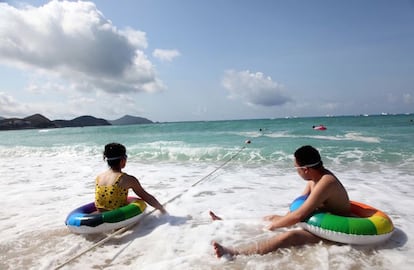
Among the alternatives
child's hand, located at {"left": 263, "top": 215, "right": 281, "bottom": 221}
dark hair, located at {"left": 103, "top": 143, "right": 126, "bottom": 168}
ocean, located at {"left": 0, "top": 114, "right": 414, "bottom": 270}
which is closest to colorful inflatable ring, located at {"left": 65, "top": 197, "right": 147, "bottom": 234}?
ocean, located at {"left": 0, "top": 114, "right": 414, "bottom": 270}

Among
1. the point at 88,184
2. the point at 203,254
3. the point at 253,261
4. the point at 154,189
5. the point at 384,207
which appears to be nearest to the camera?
the point at 253,261

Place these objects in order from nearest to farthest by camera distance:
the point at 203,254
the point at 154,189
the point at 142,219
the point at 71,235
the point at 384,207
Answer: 1. the point at 203,254
2. the point at 71,235
3. the point at 142,219
4. the point at 384,207
5. the point at 154,189

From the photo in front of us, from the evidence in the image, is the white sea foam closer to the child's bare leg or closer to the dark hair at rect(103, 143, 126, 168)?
the child's bare leg

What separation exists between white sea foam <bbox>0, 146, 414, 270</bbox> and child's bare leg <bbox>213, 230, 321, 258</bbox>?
0.26 feet

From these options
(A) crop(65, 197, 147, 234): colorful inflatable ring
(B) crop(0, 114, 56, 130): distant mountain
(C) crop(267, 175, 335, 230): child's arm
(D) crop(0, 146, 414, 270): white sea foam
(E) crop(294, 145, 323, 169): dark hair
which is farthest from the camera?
(B) crop(0, 114, 56, 130): distant mountain

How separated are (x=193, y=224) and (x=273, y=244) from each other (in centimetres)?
143

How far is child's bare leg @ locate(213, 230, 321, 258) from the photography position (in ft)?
9.95

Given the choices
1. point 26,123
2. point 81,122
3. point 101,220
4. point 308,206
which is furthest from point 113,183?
point 81,122

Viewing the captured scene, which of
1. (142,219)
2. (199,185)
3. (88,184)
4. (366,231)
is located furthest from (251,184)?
(88,184)

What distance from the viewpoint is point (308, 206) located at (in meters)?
3.24

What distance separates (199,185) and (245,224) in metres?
3.01

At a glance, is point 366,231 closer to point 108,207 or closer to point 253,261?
point 253,261

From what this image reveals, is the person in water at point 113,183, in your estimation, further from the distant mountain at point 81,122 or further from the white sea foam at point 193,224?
the distant mountain at point 81,122

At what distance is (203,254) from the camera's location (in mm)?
3139
